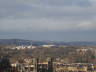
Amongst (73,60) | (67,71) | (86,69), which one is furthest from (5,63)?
(73,60)

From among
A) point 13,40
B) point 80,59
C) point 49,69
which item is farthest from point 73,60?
point 13,40

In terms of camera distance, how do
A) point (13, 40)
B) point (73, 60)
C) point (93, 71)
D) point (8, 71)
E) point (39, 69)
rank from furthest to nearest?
point (13, 40) → point (73, 60) → point (93, 71) → point (39, 69) → point (8, 71)

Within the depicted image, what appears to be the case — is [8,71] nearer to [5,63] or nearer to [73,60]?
[5,63]

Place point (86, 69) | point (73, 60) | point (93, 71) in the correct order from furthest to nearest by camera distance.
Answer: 1. point (73, 60)
2. point (86, 69)
3. point (93, 71)

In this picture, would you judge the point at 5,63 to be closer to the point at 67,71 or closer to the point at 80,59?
the point at 67,71

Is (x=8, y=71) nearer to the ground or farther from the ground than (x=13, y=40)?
nearer to the ground

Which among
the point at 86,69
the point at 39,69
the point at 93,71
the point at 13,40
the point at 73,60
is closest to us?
the point at 39,69

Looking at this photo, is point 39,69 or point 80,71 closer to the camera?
point 39,69

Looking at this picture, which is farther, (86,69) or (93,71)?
(86,69)

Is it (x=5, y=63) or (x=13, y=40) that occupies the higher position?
(x=13, y=40)
